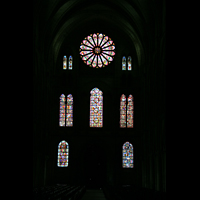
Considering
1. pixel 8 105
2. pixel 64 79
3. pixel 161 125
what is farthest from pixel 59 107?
pixel 8 105

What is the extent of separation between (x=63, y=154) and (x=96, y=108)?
5.31 metres

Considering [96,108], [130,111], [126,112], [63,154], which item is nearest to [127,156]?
[126,112]

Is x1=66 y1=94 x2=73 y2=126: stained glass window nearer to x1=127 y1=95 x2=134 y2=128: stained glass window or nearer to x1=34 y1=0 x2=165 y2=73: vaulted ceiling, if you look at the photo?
x1=34 y1=0 x2=165 y2=73: vaulted ceiling

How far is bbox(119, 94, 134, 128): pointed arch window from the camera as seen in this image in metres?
38.0

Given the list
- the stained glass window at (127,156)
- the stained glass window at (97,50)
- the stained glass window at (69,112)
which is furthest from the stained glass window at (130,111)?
the stained glass window at (69,112)

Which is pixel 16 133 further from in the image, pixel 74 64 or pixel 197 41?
pixel 74 64

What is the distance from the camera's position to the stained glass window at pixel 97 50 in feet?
129

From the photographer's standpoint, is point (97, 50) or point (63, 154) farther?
point (97, 50)

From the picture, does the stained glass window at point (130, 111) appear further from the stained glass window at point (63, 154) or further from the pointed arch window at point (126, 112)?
the stained glass window at point (63, 154)

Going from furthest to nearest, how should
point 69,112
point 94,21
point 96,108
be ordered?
point 94,21 → point 96,108 → point 69,112

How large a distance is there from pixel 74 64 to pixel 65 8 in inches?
289

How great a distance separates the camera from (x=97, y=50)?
39812 millimetres

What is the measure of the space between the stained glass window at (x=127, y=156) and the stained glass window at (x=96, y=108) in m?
3.15

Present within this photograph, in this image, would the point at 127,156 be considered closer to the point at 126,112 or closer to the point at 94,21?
the point at 126,112
